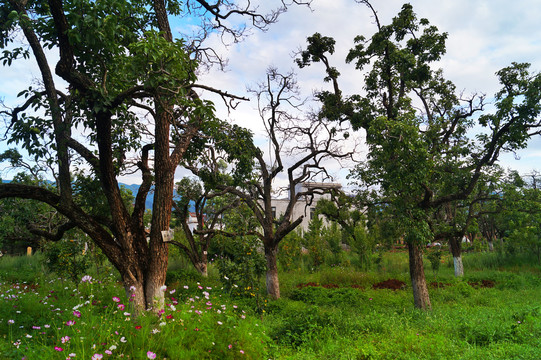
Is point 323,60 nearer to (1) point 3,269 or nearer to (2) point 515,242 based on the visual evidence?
(2) point 515,242

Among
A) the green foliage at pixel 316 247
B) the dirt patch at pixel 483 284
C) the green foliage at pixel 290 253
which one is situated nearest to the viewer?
the dirt patch at pixel 483 284

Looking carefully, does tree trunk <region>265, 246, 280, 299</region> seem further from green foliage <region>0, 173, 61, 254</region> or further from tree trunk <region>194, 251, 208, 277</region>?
green foliage <region>0, 173, 61, 254</region>

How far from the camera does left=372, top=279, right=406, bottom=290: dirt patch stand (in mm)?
15238

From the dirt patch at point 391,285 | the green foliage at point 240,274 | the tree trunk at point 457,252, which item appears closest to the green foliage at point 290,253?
the dirt patch at point 391,285

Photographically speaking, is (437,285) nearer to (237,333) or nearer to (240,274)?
(240,274)

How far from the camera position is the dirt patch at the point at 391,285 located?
15238 millimetres

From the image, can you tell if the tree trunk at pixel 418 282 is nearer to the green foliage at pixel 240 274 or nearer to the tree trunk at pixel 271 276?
the tree trunk at pixel 271 276

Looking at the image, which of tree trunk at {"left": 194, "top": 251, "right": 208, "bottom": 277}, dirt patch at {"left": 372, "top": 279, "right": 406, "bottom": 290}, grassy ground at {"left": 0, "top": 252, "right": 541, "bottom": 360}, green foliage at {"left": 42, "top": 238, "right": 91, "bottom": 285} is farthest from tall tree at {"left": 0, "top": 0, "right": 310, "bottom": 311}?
dirt patch at {"left": 372, "top": 279, "right": 406, "bottom": 290}

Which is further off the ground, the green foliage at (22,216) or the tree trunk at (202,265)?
the green foliage at (22,216)

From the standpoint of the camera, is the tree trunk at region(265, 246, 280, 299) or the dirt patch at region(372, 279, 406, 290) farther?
the dirt patch at region(372, 279, 406, 290)

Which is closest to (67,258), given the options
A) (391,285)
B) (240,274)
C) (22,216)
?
(22,216)

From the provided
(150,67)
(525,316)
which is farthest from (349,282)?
(150,67)

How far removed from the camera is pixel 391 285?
15.6 meters

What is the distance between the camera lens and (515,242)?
19.4 m
